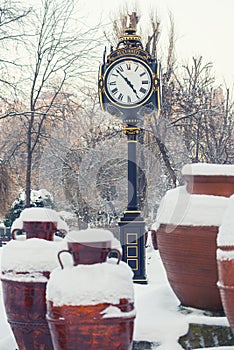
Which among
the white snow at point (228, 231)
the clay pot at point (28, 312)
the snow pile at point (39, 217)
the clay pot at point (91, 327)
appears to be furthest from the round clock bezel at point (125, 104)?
the clay pot at point (91, 327)

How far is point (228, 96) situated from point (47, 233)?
1454cm

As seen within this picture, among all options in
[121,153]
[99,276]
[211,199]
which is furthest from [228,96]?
[99,276]

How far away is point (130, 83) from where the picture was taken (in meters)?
8.84

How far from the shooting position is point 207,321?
5.54 m

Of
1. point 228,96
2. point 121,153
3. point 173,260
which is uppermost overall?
point 228,96

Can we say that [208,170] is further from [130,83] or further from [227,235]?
[130,83]

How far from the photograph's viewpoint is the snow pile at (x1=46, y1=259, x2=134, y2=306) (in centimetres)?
433

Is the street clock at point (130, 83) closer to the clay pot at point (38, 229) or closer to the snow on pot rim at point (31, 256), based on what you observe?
the clay pot at point (38, 229)

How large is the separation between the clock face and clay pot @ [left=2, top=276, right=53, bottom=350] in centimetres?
410

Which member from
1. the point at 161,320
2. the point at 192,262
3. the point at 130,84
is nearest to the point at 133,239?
the point at 130,84

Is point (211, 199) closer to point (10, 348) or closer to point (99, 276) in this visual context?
point (99, 276)

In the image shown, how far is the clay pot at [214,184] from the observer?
18.8ft

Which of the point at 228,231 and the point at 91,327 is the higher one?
the point at 228,231

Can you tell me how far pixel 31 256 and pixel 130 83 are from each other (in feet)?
13.5
